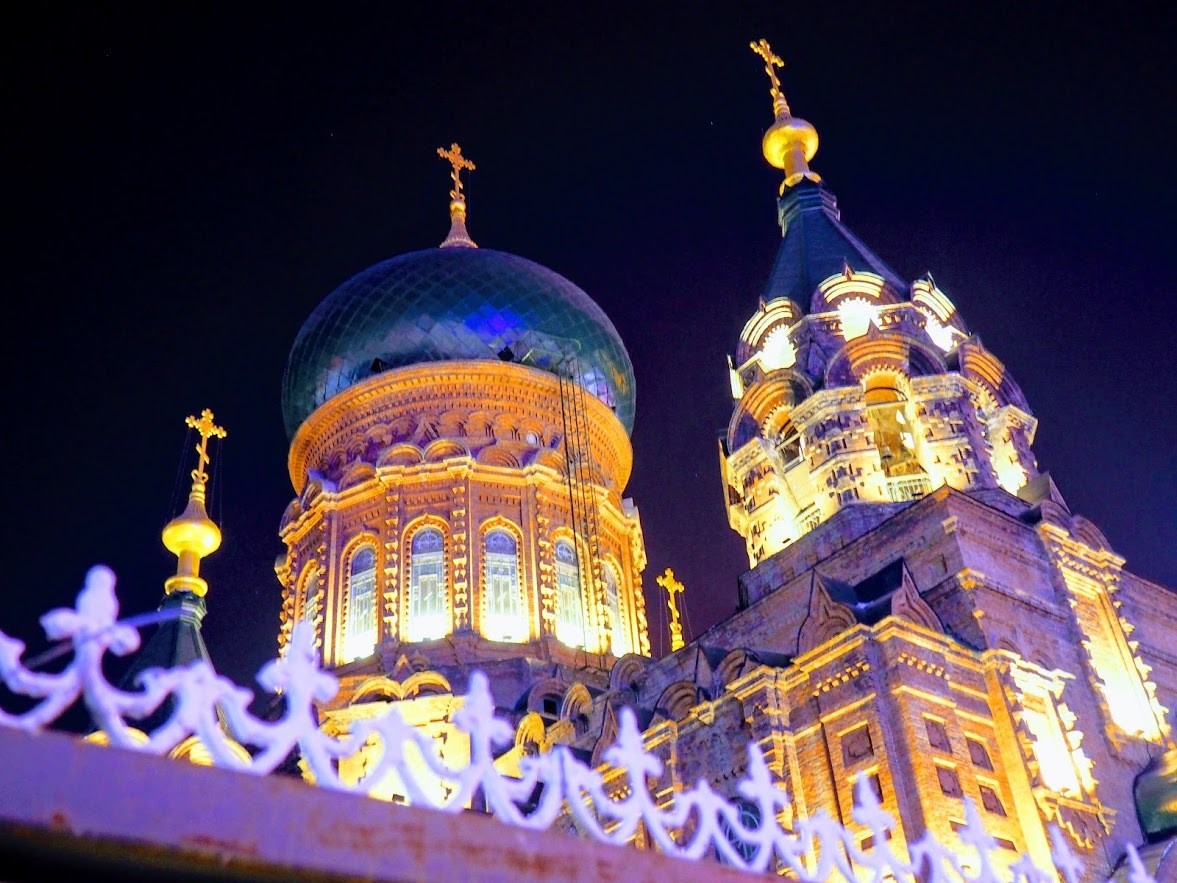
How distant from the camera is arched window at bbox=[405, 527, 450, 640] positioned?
861 inches

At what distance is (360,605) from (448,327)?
6.33m

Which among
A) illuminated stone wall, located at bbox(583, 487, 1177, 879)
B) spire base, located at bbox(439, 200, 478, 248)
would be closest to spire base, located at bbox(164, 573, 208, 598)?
illuminated stone wall, located at bbox(583, 487, 1177, 879)

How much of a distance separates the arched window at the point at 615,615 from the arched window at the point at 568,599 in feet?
2.22

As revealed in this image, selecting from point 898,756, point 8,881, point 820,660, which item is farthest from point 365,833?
point 820,660

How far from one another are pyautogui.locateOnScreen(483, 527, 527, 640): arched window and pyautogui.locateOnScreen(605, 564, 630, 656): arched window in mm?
1989

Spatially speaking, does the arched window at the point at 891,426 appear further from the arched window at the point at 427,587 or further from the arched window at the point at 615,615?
the arched window at the point at 427,587

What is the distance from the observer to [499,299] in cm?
2594

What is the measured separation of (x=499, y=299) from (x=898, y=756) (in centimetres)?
1548

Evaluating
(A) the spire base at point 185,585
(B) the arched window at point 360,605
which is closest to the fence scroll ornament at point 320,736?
(A) the spire base at point 185,585

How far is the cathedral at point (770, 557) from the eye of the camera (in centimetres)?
1386

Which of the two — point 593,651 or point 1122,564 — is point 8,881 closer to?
point 1122,564

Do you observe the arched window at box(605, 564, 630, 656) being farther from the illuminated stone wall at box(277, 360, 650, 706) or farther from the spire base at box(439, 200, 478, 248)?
the spire base at box(439, 200, 478, 248)

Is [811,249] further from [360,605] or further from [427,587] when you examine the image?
[360,605]

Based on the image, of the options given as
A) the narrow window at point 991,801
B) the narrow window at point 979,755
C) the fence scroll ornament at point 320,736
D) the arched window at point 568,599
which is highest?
the arched window at point 568,599
